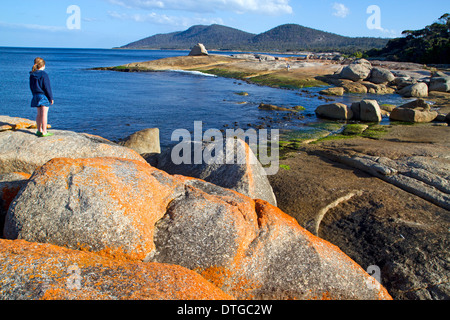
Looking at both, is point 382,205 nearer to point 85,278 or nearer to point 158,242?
point 158,242

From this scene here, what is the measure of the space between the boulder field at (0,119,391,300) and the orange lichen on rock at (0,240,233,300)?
0.02 meters

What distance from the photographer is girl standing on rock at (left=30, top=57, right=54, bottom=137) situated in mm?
8109

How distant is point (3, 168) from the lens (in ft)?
23.7

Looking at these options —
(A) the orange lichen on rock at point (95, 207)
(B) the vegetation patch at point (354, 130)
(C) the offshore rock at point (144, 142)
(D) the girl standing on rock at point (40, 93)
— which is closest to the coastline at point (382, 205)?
(A) the orange lichen on rock at point (95, 207)

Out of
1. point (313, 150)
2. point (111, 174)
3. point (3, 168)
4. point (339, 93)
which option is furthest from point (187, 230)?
point (339, 93)

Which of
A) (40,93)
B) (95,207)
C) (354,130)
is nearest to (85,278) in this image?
(95,207)

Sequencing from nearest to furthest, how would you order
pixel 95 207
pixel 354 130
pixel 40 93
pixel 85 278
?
pixel 85 278 < pixel 95 207 < pixel 40 93 < pixel 354 130

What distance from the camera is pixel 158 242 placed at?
14.3 feet

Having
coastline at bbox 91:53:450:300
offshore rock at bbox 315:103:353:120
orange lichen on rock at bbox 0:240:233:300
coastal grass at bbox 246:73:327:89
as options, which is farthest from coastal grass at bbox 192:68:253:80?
orange lichen on rock at bbox 0:240:233:300

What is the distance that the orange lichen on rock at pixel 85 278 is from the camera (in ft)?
10.2

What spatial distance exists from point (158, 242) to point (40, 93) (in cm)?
638

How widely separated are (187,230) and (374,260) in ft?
13.7
